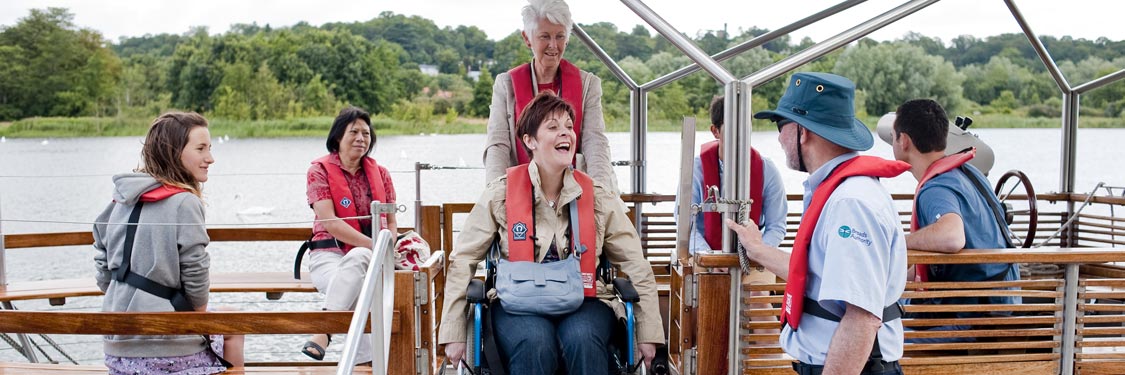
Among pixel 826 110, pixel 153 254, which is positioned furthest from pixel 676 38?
pixel 153 254

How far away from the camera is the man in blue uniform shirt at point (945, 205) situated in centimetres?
355

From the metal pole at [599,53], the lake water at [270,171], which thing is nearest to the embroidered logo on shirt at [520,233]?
the metal pole at [599,53]

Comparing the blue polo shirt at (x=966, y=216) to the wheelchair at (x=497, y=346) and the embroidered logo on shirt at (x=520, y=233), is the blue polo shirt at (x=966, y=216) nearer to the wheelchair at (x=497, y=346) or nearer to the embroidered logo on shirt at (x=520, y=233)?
the wheelchair at (x=497, y=346)

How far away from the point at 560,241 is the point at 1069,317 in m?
1.95

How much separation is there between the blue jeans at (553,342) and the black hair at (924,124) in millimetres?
1381

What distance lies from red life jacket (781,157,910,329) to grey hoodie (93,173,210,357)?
6.91 ft

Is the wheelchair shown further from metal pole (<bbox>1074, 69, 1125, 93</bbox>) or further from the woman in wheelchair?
metal pole (<bbox>1074, 69, 1125, 93</bbox>)

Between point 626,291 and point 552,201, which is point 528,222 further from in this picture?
point 626,291

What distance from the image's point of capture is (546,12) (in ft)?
13.6

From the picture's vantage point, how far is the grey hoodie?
3.51m

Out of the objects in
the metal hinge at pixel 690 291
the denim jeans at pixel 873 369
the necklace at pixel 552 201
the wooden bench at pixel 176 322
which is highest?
the necklace at pixel 552 201

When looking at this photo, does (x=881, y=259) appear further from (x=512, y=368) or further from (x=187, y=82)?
(x=187, y=82)

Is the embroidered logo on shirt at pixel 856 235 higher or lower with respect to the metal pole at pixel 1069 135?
lower

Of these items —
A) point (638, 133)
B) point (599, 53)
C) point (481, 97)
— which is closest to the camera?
point (599, 53)
